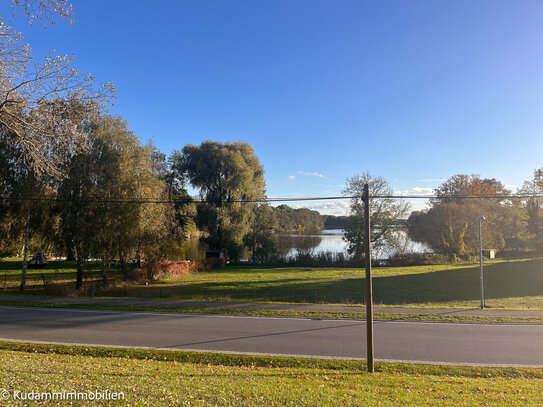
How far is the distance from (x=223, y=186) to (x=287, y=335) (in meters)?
33.2

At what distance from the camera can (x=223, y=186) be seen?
4300cm

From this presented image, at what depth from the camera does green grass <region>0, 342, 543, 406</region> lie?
5539 mm

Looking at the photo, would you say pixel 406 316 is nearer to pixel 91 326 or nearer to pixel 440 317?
pixel 440 317

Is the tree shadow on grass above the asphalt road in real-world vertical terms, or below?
below

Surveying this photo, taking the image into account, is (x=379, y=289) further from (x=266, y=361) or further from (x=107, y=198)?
(x=107, y=198)

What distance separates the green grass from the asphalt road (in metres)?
0.81

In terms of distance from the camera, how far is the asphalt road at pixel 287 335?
31.3 ft

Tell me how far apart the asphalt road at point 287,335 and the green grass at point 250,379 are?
805 millimetres

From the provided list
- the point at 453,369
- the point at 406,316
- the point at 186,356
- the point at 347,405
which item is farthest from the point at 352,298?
the point at 347,405

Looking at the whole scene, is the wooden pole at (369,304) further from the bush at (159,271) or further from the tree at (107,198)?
the bush at (159,271)

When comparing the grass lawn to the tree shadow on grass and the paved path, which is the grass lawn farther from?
the paved path

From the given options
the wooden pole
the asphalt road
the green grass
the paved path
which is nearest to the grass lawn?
the paved path

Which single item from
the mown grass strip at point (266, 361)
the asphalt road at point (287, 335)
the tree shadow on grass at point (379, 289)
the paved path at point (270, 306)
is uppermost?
the mown grass strip at point (266, 361)

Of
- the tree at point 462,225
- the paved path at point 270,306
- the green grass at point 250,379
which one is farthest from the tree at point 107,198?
the tree at point 462,225
